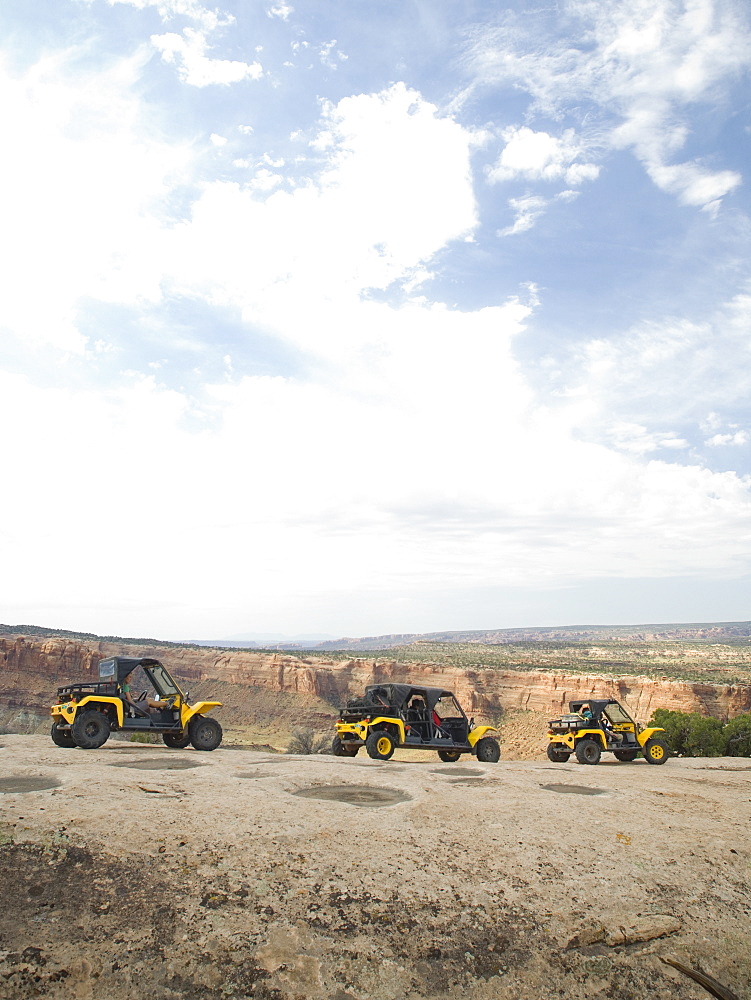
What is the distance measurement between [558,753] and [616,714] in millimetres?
2233

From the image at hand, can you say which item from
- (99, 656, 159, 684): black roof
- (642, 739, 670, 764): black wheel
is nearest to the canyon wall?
(642, 739, 670, 764): black wheel

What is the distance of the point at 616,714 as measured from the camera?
19531 millimetres

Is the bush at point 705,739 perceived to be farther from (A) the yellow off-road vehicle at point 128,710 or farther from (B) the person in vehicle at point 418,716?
(A) the yellow off-road vehicle at point 128,710

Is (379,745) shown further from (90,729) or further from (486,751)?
(90,729)

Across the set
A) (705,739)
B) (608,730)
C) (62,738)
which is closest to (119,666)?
(62,738)

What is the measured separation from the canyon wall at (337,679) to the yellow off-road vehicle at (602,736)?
85.7 feet

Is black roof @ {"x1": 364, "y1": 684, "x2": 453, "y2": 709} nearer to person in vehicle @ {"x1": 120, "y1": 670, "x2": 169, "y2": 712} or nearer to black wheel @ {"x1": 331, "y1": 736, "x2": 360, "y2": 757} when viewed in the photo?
black wheel @ {"x1": 331, "y1": 736, "x2": 360, "y2": 757}

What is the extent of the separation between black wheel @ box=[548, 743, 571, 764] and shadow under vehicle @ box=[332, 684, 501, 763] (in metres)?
3.43

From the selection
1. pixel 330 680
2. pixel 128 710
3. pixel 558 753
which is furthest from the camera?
pixel 330 680

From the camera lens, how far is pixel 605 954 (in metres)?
5.12

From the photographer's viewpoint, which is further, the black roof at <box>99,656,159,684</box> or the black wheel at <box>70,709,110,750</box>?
the black roof at <box>99,656,159,684</box>

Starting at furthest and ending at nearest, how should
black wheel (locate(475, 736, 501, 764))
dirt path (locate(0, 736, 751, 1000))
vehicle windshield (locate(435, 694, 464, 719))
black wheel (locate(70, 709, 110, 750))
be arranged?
black wheel (locate(475, 736, 501, 764)) → vehicle windshield (locate(435, 694, 464, 719)) → black wheel (locate(70, 709, 110, 750)) → dirt path (locate(0, 736, 751, 1000))

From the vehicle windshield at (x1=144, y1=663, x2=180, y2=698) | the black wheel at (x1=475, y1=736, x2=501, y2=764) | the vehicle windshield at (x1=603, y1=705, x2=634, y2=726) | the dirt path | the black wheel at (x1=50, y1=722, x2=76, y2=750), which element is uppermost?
the vehicle windshield at (x1=144, y1=663, x2=180, y2=698)

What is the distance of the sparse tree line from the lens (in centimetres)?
2591
